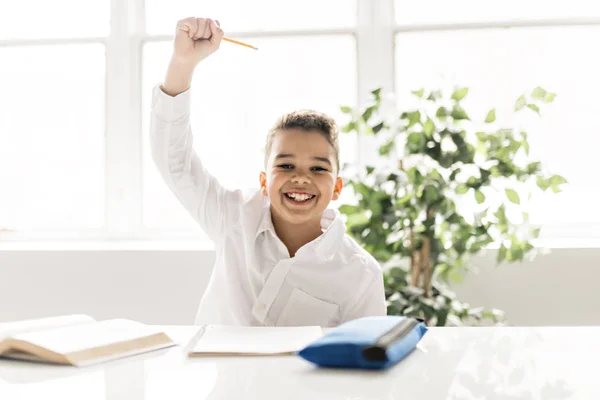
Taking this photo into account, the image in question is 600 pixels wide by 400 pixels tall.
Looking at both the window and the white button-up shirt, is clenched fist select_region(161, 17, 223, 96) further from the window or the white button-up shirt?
the window

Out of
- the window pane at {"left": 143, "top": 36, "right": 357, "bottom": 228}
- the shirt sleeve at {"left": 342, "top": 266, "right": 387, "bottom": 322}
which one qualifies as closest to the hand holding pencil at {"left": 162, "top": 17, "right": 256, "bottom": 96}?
the shirt sleeve at {"left": 342, "top": 266, "right": 387, "bottom": 322}

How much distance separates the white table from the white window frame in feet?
7.28

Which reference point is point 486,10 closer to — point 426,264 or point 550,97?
point 550,97

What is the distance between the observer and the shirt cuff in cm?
154

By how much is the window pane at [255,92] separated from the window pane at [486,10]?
1.04 ft

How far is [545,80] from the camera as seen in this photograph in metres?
3.15

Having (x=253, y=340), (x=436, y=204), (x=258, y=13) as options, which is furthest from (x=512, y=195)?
(x=253, y=340)

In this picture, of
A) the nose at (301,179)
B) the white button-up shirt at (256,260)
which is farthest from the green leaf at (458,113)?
the nose at (301,179)

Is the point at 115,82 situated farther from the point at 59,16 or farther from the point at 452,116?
the point at 452,116

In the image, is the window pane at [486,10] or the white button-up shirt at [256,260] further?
the window pane at [486,10]

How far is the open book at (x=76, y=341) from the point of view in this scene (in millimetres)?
921

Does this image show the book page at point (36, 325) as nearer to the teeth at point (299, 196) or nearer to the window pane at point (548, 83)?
the teeth at point (299, 196)

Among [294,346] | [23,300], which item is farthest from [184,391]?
[23,300]

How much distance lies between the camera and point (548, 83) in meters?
3.15
